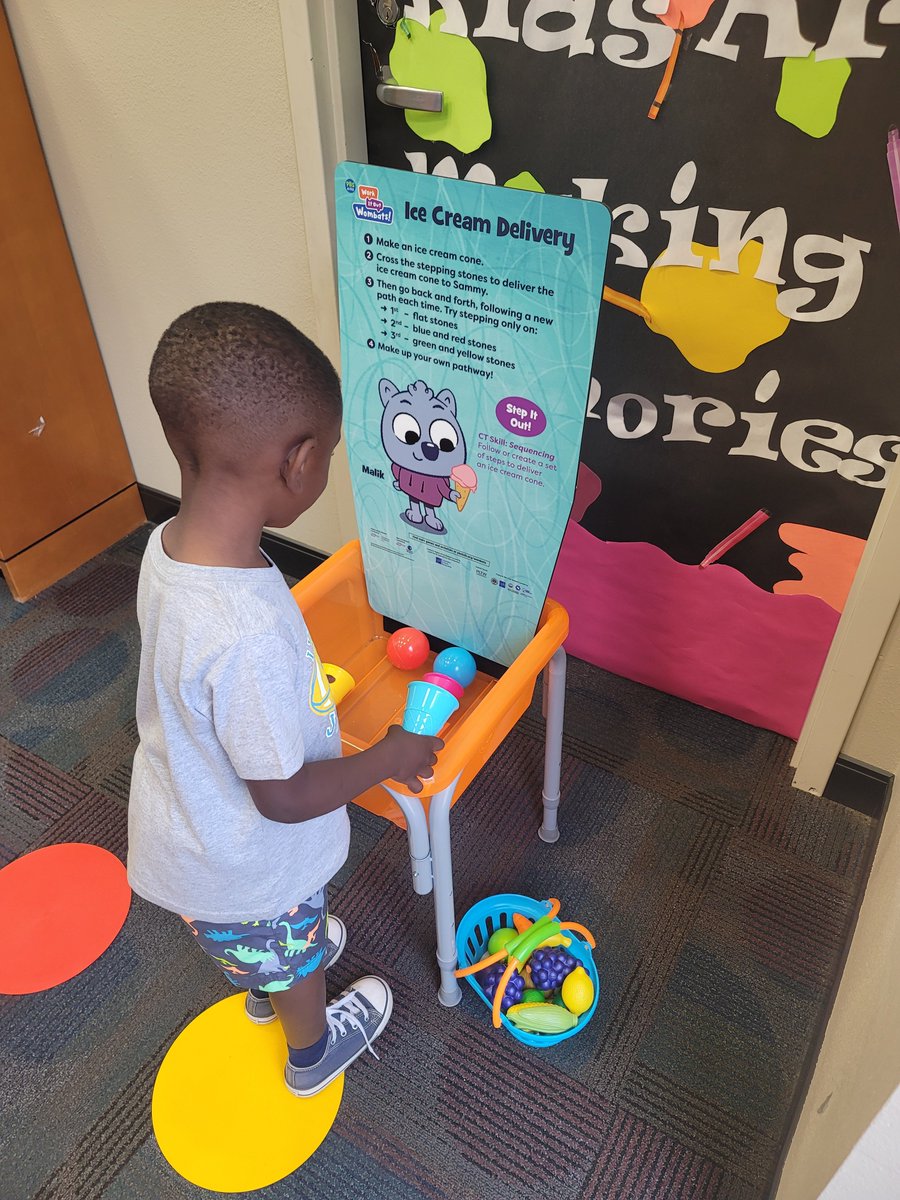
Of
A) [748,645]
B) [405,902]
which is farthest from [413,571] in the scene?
[748,645]

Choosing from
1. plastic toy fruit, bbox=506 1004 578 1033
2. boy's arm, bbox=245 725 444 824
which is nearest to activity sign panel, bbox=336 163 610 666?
boy's arm, bbox=245 725 444 824

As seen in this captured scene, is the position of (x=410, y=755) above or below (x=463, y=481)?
below

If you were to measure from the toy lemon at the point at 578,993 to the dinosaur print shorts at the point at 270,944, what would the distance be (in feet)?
1.51

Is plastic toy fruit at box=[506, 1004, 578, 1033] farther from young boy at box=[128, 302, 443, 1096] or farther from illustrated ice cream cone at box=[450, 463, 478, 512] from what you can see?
illustrated ice cream cone at box=[450, 463, 478, 512]

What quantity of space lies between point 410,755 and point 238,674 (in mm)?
291

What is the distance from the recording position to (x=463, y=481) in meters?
1.16

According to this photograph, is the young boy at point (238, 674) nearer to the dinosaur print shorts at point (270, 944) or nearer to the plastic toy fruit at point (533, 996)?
the dinosaur print shorts at point (270, 944)

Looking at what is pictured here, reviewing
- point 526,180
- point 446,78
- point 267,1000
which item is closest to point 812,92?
point 526,180

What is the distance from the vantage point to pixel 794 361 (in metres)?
1.40

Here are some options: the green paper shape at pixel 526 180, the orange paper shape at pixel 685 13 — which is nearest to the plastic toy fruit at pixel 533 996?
the green paper shape at pixel 526 180

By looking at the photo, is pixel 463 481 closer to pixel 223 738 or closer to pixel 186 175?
pixel 223 738

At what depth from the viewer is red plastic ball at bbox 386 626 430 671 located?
1.39 metres

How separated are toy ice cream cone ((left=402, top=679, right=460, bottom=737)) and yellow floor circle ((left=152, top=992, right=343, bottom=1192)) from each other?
63cm

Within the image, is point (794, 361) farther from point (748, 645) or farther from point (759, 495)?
point (748, 645)
